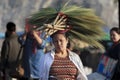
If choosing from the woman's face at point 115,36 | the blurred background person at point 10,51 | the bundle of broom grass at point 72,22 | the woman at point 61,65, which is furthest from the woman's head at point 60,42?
the blurred background person at point 10,51

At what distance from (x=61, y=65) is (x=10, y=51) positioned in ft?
15.9

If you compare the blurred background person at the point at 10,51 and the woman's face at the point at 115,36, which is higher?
the woman's face at the point at 115,36

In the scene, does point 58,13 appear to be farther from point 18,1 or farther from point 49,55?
point 18,1

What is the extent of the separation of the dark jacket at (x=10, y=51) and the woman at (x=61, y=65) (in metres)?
4.66

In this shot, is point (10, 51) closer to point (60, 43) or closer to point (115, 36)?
point (115, 36)

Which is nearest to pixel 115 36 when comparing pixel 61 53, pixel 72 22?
pixel 72 22

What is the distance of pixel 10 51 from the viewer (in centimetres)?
1102

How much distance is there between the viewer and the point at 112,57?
911cm

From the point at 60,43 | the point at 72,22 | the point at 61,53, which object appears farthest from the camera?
the point at 72,22

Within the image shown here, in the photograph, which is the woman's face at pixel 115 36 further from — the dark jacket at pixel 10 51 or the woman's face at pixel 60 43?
the woman's face at pixel 60 43

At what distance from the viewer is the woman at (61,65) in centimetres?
628

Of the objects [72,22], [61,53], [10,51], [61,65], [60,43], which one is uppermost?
[72,22]

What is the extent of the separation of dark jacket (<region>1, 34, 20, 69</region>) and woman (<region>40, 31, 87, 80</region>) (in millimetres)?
4661

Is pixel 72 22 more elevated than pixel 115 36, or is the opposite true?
pixel 72 22
